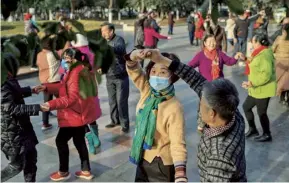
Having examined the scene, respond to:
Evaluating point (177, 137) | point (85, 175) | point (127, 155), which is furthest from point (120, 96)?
point (177, 137)

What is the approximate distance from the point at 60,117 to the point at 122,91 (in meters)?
1.92

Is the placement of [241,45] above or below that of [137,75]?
below

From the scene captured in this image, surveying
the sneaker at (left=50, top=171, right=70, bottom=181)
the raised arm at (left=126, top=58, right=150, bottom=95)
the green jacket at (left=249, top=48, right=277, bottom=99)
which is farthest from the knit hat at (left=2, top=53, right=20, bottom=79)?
the green jacket at (left=249, top=48, right=277, bottom=99)

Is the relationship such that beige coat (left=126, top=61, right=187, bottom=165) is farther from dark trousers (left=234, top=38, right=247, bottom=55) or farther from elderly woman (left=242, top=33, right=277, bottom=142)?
dark trousers (left=234, top=38, right=247, bottom=55)

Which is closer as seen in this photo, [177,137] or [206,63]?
[177,137]

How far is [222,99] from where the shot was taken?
2.25 meters

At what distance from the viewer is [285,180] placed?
176 inches

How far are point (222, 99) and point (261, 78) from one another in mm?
3240

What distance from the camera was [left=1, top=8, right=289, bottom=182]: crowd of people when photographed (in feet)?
7.27

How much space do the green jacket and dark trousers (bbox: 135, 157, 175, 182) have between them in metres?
2.73

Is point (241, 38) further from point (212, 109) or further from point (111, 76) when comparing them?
point (212, 109)

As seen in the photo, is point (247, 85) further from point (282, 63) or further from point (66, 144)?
point (66, 144)

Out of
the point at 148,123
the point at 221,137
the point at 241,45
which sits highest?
the point at 221,137

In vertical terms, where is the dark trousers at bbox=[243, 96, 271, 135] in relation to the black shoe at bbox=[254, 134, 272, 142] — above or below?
above
